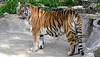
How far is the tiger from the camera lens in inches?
192

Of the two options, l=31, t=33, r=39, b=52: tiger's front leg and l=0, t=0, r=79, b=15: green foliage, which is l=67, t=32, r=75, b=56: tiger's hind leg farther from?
l=0, t=0, r=79, b=15: green foliage

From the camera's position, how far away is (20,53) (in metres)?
5.20

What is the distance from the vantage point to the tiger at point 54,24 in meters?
4.89

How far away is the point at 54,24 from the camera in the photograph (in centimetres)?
520

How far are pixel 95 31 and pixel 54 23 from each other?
1.14 metres

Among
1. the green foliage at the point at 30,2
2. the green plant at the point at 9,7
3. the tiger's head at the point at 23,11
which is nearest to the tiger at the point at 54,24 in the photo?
the tiger's head at the point at 23,11

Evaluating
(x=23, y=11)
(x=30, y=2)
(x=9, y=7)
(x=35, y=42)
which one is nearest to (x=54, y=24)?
→ (x=35, y=42)

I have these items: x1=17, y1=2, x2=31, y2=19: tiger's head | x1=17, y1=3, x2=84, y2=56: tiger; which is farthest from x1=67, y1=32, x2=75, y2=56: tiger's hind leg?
x1=17, y1=2, x2=31, y2=19: tiger's head

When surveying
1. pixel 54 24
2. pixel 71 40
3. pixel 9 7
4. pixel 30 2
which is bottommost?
pixel 71 40

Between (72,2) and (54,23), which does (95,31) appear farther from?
(72,2)

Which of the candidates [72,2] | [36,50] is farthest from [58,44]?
[72,2]

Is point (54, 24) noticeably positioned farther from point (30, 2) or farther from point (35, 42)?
point (30, 2)

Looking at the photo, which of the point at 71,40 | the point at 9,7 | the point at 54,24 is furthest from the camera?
the point at 9,7

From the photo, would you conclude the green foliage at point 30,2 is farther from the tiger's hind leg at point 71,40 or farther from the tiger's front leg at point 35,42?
the tiger's hind leg at point 71,40
